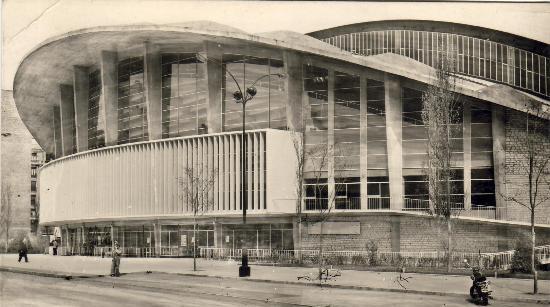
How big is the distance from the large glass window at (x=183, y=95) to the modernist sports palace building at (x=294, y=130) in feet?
0.37

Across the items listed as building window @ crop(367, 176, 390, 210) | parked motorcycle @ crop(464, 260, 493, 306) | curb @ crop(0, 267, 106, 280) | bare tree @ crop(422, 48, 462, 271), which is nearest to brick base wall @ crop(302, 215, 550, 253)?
building window @ crop(367, 176, 390, 210)

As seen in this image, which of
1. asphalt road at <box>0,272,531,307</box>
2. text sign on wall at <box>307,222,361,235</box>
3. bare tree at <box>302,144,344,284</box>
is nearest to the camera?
asphalt road at <box>0,272,531,307</box>

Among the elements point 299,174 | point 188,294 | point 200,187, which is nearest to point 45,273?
point 188,294

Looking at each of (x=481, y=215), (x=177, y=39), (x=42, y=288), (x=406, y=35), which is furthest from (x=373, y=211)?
(x=42, y=288)

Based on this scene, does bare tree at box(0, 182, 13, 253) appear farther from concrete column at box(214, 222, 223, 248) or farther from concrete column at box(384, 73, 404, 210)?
concrete column at box(384, 73, 404, 210)

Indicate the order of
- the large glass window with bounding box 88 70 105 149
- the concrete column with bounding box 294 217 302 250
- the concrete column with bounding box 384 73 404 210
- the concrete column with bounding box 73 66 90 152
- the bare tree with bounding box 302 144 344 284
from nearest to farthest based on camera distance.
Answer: the concrete column with bounding box 384 73 404 210, the bare tree with bounding box 302 144 344 284, the concrete column with bounding box 294 217 302 250, the large glass window with bounding box 88 70 105 149, the concrete column with bounding box 73 66 90 152

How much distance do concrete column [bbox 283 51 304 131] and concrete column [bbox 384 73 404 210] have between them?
648 centimetres

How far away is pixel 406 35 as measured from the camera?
51.2 metres

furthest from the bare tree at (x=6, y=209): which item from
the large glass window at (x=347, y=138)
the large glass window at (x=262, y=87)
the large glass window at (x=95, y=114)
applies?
the large glass window at (x=347, y=138)

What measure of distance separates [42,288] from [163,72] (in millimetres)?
29880

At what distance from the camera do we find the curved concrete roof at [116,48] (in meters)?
46.2

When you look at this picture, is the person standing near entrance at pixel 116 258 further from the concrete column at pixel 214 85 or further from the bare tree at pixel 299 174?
the concrete column at pixel 214 85

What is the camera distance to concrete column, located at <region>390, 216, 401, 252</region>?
46269 mm

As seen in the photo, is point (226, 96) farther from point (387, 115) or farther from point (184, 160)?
point (387, 115)
